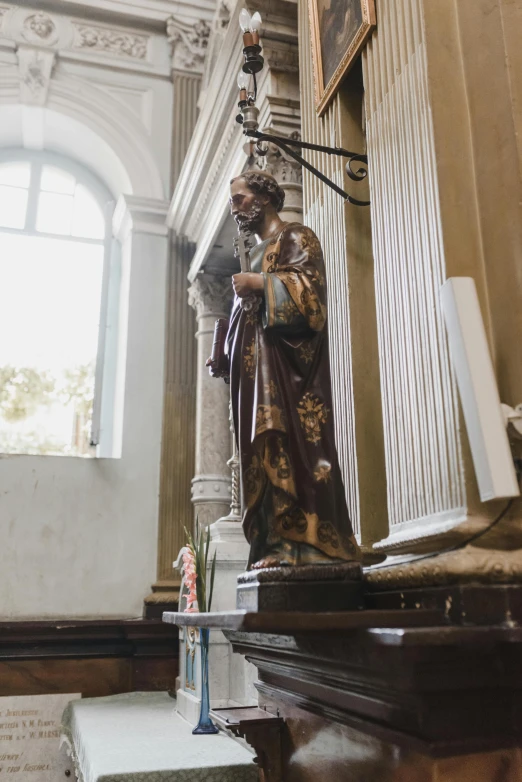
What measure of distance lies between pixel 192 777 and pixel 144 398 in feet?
12.7

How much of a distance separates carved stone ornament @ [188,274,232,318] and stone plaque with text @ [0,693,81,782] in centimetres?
330

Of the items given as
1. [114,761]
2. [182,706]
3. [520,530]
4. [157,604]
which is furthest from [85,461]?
[520,530]

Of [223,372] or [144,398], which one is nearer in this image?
[223,372]

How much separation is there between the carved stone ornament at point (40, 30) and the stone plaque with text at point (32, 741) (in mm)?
5988

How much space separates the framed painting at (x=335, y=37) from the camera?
2787 millimetres

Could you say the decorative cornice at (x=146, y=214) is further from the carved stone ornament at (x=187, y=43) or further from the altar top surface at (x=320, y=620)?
the altar top surface at (x=320, y=620)

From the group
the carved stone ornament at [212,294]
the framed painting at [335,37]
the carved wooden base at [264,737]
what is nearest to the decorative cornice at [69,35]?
the carved stone ornament at [212,294]

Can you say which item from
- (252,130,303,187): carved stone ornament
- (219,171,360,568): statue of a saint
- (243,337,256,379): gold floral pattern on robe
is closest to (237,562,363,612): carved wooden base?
(219,171,360,568): statue of a saint

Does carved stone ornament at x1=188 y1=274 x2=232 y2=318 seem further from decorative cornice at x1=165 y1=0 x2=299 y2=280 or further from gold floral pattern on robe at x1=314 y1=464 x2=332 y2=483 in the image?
gold floral pattern on robe at x1=314 y1=464 x2=332 y2=483

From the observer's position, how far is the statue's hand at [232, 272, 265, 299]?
213 cm

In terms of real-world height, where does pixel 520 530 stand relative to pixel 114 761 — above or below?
above

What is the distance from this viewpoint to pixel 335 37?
3100mm

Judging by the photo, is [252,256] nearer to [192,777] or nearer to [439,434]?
[439,434]

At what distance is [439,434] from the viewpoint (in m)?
2.03
